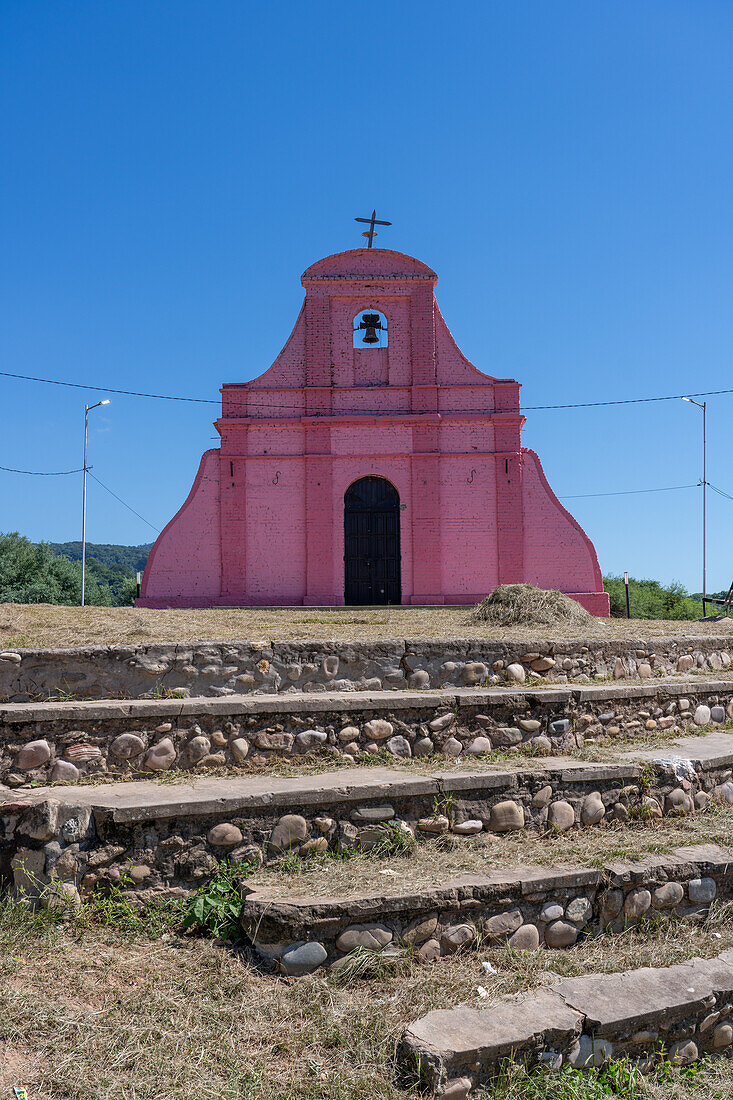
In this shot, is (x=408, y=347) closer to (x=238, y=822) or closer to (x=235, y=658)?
(x=235, y=658)

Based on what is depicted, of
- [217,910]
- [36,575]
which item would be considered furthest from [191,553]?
[36,575]

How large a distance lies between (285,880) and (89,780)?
1394 mm

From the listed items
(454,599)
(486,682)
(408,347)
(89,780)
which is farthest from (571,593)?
(89,780)

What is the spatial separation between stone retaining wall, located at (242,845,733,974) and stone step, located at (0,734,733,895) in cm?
46

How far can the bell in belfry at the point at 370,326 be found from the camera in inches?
696

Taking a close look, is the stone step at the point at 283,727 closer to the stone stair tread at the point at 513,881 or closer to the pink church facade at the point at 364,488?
the stone stair tread at the point at 513,881

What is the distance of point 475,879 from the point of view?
3.83m

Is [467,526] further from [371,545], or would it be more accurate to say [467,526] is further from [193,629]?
[193,629]

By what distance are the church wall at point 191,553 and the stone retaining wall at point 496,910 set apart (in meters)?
13.8

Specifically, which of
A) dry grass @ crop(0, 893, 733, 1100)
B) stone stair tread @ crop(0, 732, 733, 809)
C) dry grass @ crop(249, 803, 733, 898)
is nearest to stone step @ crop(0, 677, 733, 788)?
stone stair tread @ crop(0, 732, 733, 809)

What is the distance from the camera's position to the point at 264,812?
13.1 ft

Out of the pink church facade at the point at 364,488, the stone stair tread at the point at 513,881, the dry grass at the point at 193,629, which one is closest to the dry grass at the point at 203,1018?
the stone stair tread at the point at 513,881

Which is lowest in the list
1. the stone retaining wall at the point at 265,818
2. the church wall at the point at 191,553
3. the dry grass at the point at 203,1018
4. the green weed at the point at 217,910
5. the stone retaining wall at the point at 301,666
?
the dry grass at the point at 203,1018

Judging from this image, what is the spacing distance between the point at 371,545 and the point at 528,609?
26.4ft
